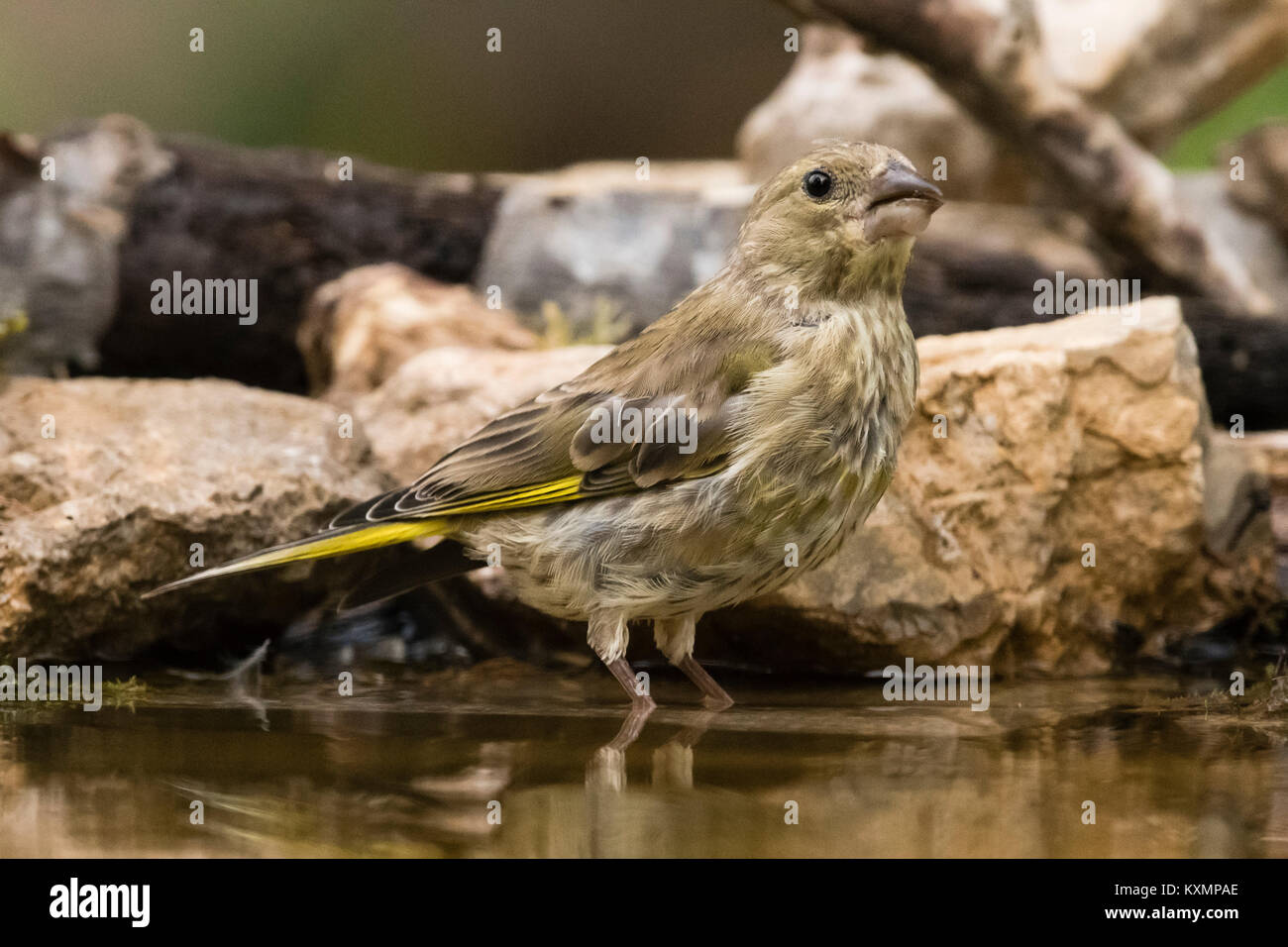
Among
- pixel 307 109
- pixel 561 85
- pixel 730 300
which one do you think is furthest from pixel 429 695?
pixel 561 85

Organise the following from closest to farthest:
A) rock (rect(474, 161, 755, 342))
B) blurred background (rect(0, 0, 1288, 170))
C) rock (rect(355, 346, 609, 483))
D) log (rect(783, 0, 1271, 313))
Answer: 1. rock (rect(355, 346, 609, 483))
2. log (rect(783, 0, 1271, 313))
3. rock (rect(474, 161, 755, 342))
4. blurred background (rect(0, 0, 1288, 170))

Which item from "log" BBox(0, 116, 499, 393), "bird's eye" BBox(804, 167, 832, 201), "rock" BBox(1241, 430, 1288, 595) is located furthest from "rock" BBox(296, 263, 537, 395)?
"rock" BBox(1241, 430, 1288, 595)

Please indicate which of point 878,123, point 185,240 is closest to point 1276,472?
point 878,123

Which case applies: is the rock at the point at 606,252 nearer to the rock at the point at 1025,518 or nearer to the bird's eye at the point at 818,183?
the rock at the point at 1025,518

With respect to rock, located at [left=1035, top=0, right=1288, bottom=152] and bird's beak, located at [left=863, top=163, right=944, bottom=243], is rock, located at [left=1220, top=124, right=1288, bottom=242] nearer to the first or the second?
rock, located at [left=1035, top=0, right=1288, bottom=152]

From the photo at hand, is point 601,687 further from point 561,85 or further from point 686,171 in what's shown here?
point 561,85
